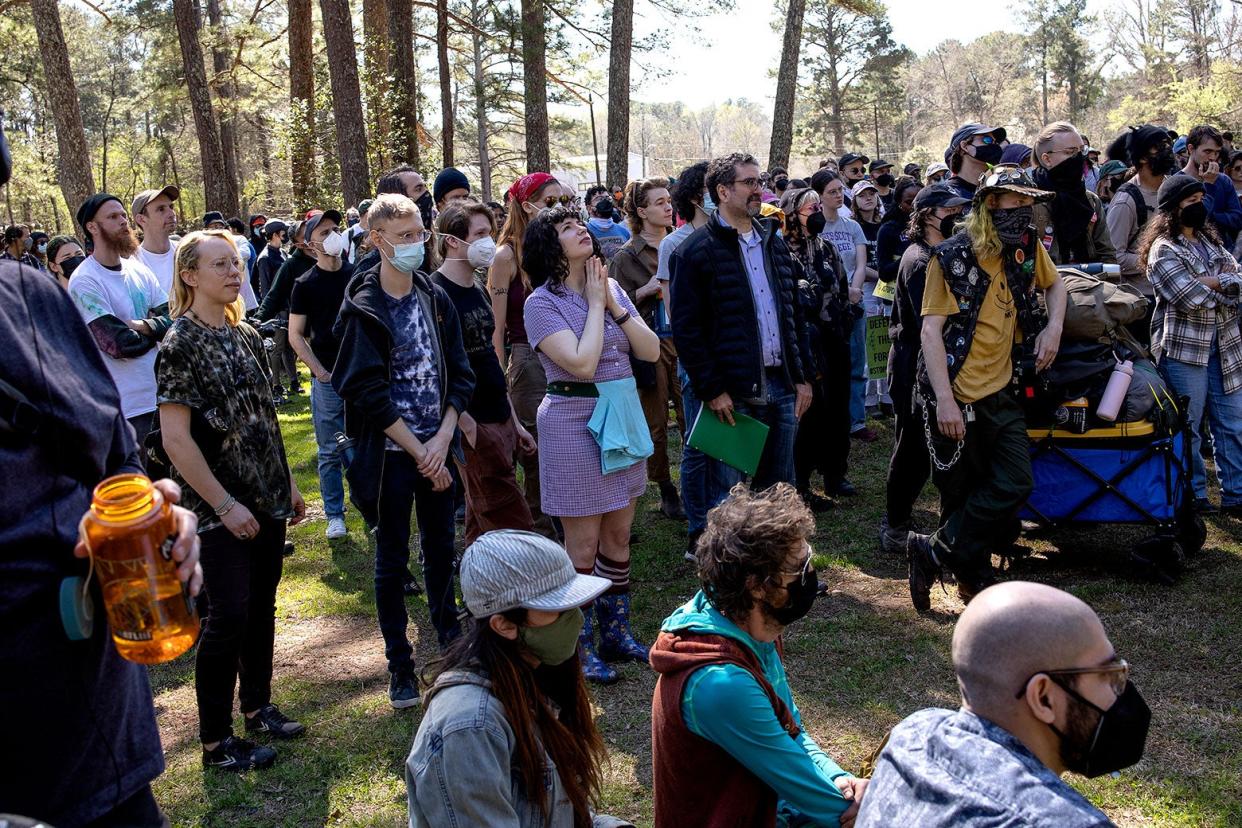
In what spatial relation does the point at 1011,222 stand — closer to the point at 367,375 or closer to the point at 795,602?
the point at 795,602

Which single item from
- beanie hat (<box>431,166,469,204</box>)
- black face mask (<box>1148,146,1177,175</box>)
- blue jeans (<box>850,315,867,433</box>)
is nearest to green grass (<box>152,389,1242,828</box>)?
blue jeans (<box>850,315,867,433</box>)

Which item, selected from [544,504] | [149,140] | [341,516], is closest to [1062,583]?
[544,504]

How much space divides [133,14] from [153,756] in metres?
28.6

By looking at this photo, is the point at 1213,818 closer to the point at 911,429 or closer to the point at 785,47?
the point at 911,429

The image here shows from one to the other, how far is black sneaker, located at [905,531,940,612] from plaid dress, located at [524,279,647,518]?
1535 millimetres

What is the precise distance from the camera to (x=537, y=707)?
2684mm

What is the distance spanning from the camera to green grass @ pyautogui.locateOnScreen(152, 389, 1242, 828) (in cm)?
Answer: 394

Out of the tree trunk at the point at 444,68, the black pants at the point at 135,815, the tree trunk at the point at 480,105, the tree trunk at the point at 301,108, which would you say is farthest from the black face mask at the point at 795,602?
the tree trunk at the point at 480,105

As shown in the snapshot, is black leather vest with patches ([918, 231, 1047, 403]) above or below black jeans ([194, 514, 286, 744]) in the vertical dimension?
above

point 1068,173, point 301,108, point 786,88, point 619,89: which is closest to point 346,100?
point 301,108

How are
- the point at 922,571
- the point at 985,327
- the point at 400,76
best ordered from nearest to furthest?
the point at 985,327 < the point at 922,571 < the point at 400,76

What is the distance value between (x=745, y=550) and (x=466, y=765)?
3.09 ft

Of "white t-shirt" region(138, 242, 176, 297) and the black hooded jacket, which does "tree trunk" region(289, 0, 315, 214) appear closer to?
"white t-shirt" region(138, 242, 176, 297)

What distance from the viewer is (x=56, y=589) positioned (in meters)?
1.85
